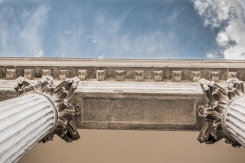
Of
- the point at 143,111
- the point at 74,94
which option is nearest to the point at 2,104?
the point at 74,94

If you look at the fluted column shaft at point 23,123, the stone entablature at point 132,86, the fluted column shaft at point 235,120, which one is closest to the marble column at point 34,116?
the fluted column shaft at point 23,123

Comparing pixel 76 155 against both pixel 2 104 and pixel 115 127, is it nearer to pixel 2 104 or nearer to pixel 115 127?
pixel 115 127

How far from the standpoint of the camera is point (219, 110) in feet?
33.0

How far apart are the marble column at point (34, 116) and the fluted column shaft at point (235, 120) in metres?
4.83

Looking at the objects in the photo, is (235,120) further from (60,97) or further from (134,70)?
(60,97)

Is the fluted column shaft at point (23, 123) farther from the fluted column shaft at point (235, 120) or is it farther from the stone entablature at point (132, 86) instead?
the fluted column shaft at point (235, 120)

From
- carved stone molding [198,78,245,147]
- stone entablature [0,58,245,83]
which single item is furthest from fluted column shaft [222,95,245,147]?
stone entablature [0,58,245,83]

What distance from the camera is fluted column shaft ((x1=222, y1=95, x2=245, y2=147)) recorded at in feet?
28.2

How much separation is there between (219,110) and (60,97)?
5.06 m

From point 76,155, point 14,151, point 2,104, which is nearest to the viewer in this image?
point 14,151

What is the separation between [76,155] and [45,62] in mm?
5695

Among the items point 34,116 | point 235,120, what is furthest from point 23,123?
point 235,120

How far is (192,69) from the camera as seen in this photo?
1230cm

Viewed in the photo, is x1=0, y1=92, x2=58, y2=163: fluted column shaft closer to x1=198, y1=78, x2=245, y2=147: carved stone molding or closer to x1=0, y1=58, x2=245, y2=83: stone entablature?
x1=0, y1=58, x2=245, y2=83: stone entablature
